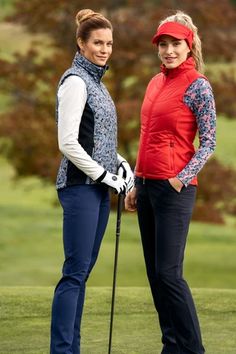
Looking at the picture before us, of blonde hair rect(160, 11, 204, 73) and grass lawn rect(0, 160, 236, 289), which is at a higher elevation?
blonde hair rect(160, 11, 204, 73)

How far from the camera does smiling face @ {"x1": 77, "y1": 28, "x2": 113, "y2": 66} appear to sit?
5355 millimetres

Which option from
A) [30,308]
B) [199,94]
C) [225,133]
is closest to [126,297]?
[30,308]

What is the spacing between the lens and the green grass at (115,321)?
20.9ft

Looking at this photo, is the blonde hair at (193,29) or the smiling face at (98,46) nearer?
the smiling face at (98,46)

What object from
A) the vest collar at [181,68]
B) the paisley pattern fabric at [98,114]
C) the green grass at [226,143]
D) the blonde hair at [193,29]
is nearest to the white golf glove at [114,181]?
the paisley pattern fabric at [98,114]

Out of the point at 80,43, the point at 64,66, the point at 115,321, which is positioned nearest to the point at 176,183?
the point at 80,43

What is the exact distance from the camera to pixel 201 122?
17.6 ft

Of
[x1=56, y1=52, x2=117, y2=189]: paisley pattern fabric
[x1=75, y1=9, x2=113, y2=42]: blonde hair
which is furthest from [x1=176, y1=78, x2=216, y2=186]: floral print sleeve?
[x1=75, y1=9, x2=113, y2=42]: blonde hair

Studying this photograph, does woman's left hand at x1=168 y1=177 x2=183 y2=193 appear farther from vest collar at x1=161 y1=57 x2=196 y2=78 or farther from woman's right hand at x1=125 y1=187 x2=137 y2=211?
vest collar at x1=161 y1=57 x2=196 y2=78

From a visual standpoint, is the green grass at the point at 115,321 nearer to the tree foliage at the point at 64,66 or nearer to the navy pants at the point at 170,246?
the navy pants at the point at 170,246

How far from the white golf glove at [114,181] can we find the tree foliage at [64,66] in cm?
1680

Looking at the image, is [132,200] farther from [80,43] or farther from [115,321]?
[115,321]

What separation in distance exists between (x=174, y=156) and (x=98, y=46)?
646 millimetres

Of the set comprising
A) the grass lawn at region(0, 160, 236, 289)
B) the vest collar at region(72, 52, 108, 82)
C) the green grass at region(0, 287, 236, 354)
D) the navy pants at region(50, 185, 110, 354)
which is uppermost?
the vest collar at region(72, 52, 108, 82)
